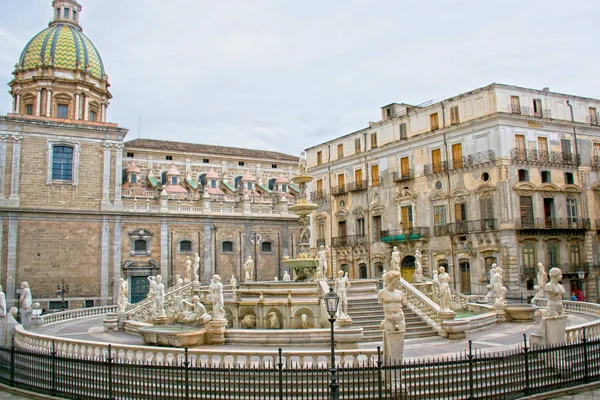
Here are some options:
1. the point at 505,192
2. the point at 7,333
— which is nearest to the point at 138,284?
the point at 7,333

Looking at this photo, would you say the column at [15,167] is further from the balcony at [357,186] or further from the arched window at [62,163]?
A: the balcony at [357,186]

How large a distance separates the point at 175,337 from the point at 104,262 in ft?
86.5

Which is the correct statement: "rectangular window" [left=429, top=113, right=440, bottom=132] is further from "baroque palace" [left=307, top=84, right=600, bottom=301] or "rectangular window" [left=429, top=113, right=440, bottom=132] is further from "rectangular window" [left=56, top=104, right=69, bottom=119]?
"rectangular window" [left=56, top=104, right=69, bottom=119]

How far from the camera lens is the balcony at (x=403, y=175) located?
3478 centimetres

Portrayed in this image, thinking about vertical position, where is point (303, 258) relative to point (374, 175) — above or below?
below

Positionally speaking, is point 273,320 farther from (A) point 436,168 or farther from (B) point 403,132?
(B) point 403,132

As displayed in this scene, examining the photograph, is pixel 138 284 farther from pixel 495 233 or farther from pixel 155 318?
pixel 495 233

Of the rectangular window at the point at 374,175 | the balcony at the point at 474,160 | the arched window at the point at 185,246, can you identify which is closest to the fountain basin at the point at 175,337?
the balcony at the point at 474,160

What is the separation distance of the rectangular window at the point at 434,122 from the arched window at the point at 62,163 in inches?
1000

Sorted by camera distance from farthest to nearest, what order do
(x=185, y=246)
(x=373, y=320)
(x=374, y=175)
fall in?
(x=185, y=246)
(x=374, y=175)
(x=373, y=320)

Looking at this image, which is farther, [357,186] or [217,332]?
[357,186]

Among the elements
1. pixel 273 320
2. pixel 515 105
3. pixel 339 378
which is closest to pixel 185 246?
pixel 515 105

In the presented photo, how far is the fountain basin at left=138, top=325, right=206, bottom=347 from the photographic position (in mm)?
14297

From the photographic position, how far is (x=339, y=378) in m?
10.3
